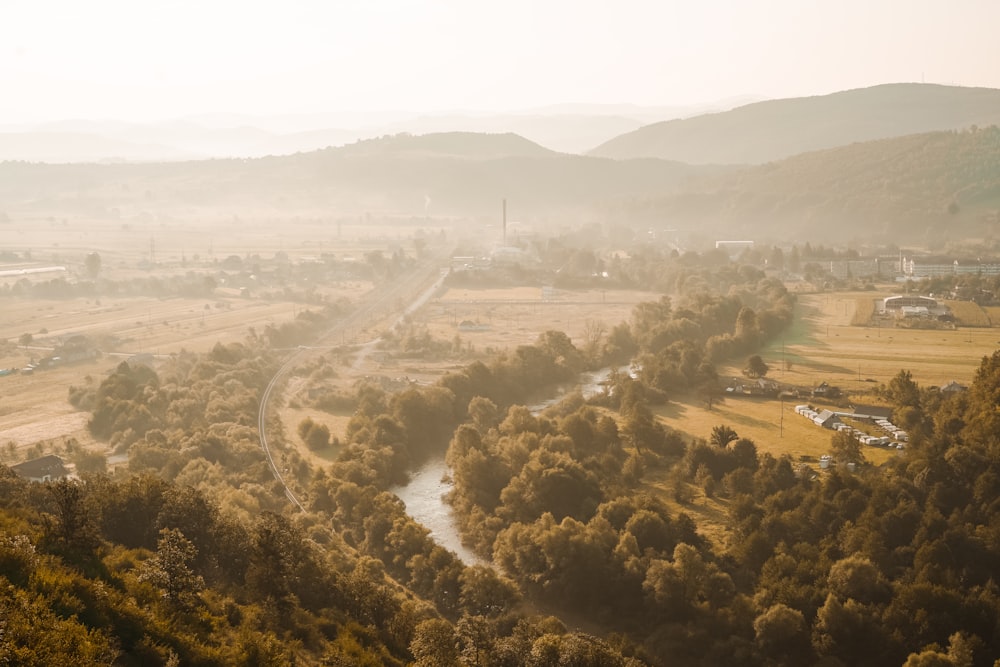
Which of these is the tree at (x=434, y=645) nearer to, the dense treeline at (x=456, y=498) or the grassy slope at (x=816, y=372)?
the dense treeline at (x=456, y=498)

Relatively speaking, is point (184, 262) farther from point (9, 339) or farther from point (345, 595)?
point (345, 595)

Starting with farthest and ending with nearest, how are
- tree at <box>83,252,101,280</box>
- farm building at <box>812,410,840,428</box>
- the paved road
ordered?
tree at <box>83,252,101,280</box>
the paved road
farm building at <box>812,410,840,428</box>

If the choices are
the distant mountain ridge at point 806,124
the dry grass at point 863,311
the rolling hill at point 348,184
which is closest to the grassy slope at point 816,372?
the dry grass at point 863,311

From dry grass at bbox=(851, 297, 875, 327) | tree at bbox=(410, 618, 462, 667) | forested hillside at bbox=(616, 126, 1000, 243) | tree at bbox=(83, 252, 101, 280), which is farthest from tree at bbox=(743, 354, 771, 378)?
forested hillside at bbox=(616, 126, 1000, 243)

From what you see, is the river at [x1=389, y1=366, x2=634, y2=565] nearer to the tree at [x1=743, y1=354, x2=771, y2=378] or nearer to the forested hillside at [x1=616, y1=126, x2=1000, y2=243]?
the tree at [x1=743, y1=354, x2=771, y2=378]

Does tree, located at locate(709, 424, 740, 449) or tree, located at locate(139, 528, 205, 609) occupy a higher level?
tree, located at locate(139, 528, 205, 609)

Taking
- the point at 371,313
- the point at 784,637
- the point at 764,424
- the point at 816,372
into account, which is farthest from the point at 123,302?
the point at 784,637
